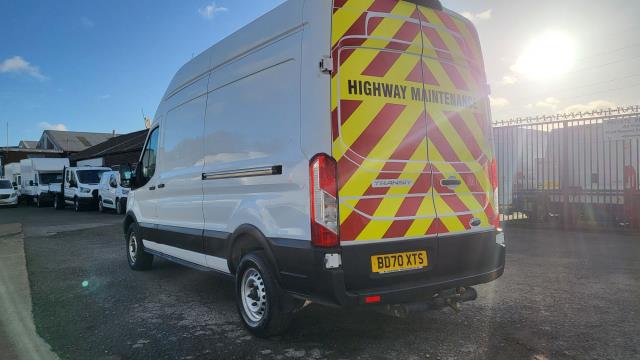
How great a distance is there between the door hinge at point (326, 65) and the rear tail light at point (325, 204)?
622 mm

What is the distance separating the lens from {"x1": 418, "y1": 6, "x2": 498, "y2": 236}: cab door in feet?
12.4

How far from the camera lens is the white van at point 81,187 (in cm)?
2136

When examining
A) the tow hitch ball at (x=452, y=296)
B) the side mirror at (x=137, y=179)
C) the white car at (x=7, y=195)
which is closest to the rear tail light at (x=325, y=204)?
the tow hitch ball at (x=452, y=296)

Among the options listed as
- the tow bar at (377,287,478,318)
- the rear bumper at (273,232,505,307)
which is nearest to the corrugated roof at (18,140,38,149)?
the rear bumper at (273,232,505,307)

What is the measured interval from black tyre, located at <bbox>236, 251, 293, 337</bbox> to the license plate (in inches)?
32.6

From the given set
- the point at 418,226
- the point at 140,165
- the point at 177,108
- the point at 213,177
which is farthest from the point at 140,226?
the point at 418,226

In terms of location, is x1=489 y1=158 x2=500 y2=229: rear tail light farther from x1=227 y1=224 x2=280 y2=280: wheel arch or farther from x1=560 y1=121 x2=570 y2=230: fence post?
x1=560 y1=121 x2=570 y2=230: fence post

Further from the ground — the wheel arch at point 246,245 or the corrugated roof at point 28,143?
the corrugated roof at point 28,143

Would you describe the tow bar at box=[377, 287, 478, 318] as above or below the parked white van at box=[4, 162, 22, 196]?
below

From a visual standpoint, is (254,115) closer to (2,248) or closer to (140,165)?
(140,165)

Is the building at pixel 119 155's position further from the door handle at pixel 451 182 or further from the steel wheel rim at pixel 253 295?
the door handle at pixel 451 182

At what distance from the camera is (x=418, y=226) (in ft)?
11.7

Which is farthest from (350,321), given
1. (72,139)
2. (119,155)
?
(72,139)

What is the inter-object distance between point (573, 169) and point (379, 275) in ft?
30.4
